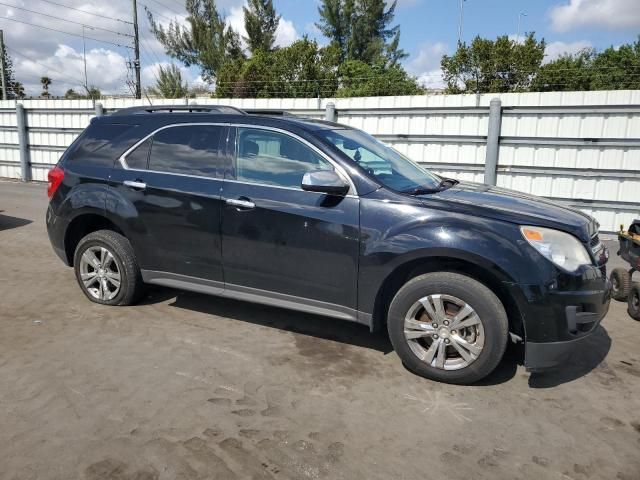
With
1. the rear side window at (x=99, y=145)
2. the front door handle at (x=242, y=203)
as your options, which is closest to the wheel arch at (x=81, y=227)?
the rear side window at (x=99, y=145)

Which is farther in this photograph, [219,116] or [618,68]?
[618,68]

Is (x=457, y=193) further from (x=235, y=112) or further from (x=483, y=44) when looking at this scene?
(x=483, y=44)

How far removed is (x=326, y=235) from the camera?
3.64 meters

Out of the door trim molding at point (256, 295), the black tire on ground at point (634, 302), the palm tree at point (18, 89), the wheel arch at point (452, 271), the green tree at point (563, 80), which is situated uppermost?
the palm tree at point (18, 89)

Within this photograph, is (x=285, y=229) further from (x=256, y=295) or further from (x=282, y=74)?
(x=282, y=74)

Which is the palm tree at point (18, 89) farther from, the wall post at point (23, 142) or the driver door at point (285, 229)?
the driver door at point (285, 229)

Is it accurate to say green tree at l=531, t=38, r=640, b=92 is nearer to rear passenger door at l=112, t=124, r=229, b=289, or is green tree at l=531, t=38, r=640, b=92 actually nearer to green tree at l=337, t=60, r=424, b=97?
green tree at l=337, t=60, r=424, b=97

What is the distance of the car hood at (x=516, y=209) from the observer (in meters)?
3.28

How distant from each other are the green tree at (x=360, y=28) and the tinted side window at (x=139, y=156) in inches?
1621

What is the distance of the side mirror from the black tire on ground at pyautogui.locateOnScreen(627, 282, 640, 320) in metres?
3.17

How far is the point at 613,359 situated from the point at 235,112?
362cm

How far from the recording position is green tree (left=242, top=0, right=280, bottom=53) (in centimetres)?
4122

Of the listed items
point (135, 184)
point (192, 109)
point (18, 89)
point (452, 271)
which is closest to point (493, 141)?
point (192, 109)

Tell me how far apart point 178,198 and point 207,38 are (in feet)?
135
